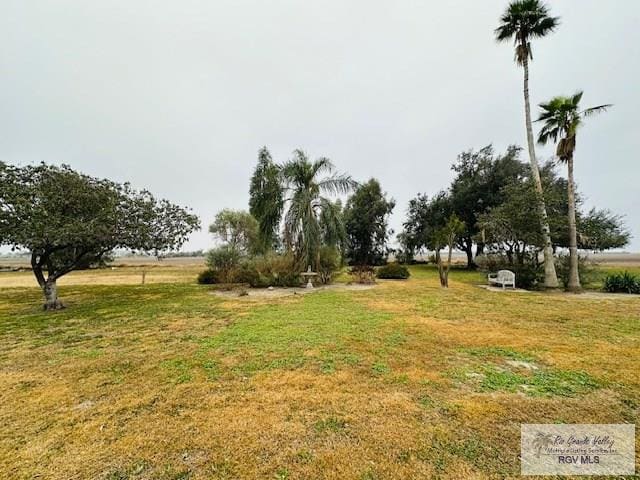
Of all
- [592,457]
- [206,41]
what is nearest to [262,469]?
[592,457]

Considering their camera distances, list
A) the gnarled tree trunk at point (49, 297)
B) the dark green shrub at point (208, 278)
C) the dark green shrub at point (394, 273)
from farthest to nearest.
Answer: the dark green shrub at point (394, 273) < the dark green shrub at point (208, 278) < the gnarled tree trunk at point (49, 297)

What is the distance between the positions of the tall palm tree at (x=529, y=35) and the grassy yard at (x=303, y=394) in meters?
5.35

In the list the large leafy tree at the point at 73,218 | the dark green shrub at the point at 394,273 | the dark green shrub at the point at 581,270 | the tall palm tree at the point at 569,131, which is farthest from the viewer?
the dark green shrub at the point at 394,273

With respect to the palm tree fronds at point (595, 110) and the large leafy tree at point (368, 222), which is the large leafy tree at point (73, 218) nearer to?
the palm tree fronds at point (595, 110)

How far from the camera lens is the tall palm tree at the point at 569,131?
948cm

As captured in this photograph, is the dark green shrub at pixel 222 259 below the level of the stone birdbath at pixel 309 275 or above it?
above

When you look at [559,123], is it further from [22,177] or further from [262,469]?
[22,177]

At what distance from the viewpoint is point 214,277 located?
1365 centimetres

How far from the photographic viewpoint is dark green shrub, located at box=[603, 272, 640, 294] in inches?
344

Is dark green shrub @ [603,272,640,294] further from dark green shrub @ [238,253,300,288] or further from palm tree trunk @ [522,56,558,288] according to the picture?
dark green shrub @ [238,253,300,288]

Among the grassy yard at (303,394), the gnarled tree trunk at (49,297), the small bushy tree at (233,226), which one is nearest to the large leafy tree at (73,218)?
the gnarled tree trunk at (49,297)

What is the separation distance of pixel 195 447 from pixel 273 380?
44.5 inches

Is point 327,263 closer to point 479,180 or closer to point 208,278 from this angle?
point 208,278

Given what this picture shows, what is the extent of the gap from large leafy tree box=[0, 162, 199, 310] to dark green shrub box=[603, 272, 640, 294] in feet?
49.9
